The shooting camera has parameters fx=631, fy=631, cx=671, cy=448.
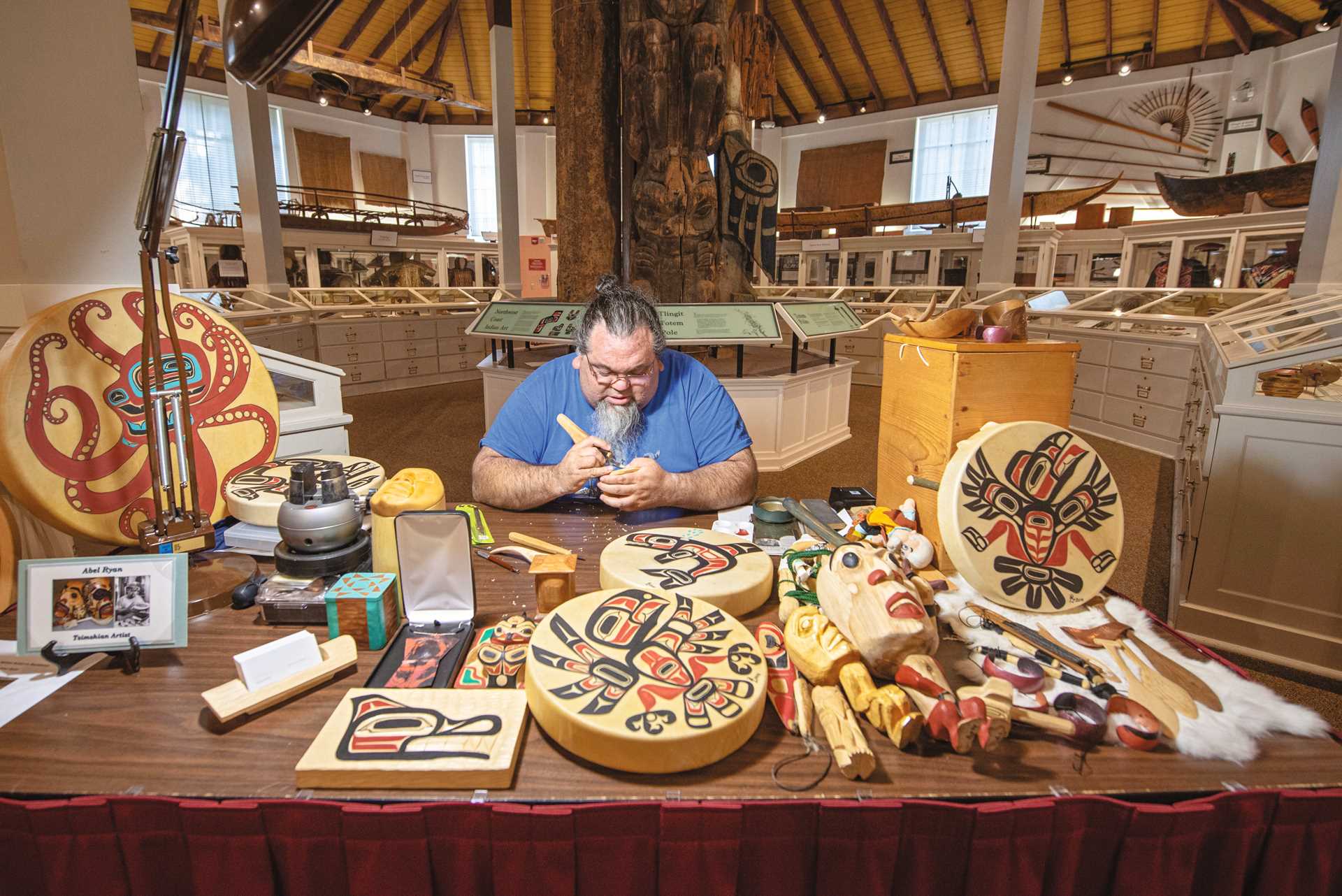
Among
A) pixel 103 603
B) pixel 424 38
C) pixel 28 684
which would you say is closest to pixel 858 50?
pixel 424 38

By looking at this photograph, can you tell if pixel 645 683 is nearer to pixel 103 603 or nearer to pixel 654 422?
pixel 103 603

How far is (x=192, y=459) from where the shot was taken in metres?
1.34

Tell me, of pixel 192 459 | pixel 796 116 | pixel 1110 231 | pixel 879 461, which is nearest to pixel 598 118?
pixel 879 461

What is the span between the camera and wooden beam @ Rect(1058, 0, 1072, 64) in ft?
39.2

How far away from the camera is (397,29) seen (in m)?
14.4

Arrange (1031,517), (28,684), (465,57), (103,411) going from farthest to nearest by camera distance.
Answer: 1. (465,57)
2. (103,411)
3. (1031,517)
4. (28,684)

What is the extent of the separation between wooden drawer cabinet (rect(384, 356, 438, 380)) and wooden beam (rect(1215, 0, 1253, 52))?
14.3 metres

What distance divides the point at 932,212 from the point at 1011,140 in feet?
14.6

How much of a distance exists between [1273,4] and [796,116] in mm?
9582

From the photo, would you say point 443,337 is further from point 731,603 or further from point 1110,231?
point 1110,231

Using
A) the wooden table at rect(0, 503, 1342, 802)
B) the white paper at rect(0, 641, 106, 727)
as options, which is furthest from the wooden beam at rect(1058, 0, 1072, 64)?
the white paper at rect(0, 641, 106, 727)

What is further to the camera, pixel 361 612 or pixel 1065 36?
pixel 1065 36

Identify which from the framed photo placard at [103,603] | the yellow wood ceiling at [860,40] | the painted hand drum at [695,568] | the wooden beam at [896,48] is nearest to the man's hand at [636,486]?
the painted hand drum at [695,568]

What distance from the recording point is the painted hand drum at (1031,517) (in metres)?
1.29
